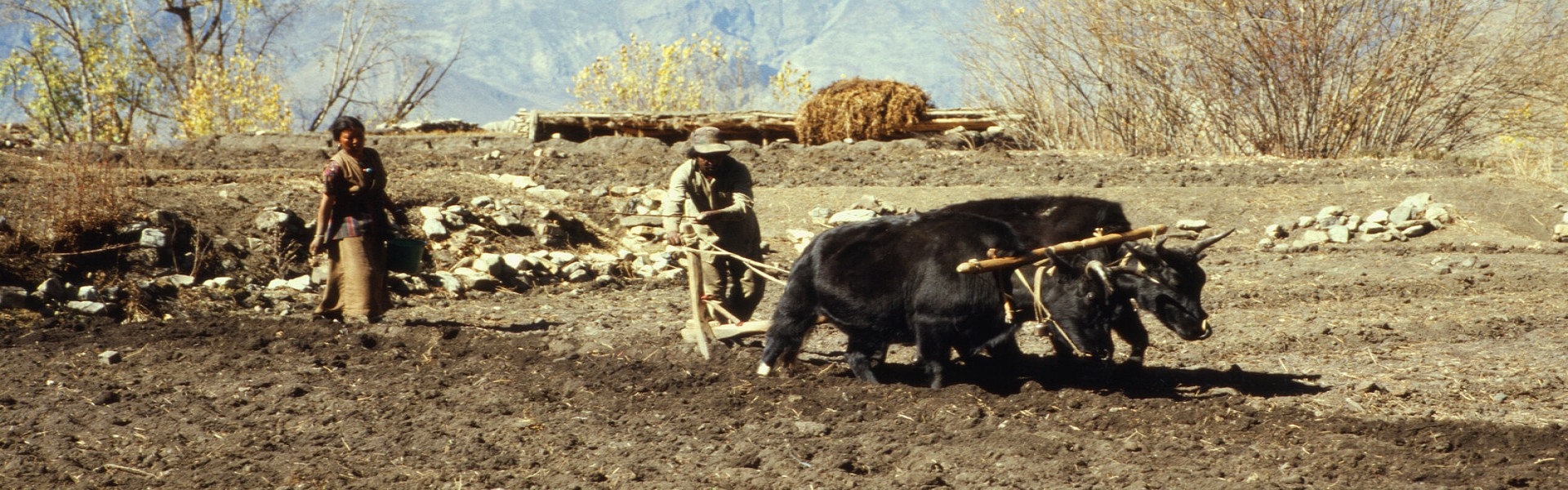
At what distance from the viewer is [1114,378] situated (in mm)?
7340

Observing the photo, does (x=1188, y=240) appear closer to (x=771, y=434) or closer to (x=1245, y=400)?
(x=1245, y=400)

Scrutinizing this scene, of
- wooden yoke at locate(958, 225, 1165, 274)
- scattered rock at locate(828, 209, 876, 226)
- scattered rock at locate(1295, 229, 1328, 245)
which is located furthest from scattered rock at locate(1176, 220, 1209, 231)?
wooden yoke at locate(958, 225, 1165, 274)

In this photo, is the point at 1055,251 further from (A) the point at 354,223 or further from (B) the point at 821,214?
(B) the point at 821,214

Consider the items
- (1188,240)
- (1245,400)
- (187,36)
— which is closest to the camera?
(1245,400)

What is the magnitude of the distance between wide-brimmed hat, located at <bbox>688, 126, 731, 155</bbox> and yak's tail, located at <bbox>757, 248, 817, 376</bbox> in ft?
3.06

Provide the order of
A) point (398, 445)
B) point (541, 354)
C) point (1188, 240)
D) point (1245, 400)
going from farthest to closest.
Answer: point (1188, 240), point (541, 354), point (1245, 400), point (398, 445)

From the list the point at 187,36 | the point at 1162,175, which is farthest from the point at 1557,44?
the point at 187,36

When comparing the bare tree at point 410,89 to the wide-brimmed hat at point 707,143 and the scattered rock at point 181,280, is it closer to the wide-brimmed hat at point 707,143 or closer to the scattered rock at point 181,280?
the scattered rock at point 181,280

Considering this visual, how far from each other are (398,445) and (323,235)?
114 inches

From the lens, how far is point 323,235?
8.55 metres

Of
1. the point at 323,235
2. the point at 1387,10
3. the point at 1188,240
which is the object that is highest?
the point at 1387,10

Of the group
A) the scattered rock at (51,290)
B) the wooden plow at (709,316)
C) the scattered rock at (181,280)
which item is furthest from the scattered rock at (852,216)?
the scattered rock at (51,290)

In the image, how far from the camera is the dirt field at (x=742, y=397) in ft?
18.4

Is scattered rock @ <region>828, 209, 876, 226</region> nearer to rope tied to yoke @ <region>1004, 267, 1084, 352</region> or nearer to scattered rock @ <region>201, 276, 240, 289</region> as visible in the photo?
scattered rock @ <region>201, 276, 240, 289</region>
